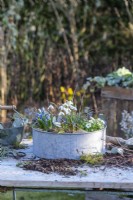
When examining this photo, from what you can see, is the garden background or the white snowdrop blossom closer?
the white snowdrop blossom

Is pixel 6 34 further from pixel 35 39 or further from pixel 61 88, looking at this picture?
pixel 61 88

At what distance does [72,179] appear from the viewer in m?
2.40

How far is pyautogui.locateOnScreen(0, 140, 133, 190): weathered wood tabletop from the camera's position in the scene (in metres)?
2.37

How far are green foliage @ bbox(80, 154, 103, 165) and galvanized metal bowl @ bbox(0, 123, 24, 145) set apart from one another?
0.47 metres

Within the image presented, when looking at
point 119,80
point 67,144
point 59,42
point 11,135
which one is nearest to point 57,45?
point 59,42

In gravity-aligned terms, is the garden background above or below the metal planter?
above

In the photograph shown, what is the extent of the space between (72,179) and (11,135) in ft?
2.18

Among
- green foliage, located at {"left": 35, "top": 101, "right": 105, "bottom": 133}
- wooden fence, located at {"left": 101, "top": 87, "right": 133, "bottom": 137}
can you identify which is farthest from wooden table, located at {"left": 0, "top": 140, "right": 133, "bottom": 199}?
wooden fence, located at {"left": 101, "top": 87, "right": 133, "bottom": 137}

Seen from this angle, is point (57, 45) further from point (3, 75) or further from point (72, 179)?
point (72, 179)

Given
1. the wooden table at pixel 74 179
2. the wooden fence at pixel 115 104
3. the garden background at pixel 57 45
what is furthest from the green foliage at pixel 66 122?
the garden background at pixel 57 45

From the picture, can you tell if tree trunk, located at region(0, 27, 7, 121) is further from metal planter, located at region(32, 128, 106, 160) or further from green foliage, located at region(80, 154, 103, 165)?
green foliage, located at region(80, 154, 103, 165)

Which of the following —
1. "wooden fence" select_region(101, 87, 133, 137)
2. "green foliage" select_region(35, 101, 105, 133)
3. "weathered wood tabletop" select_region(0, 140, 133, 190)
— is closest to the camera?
"weathered wood tabletop" select_region(0, 140, 133, 190)

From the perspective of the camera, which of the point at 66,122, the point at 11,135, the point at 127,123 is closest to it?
the point at 66,122

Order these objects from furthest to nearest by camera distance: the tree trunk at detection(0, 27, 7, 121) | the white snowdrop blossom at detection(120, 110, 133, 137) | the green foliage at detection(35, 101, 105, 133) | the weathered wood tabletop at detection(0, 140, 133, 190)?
1. the tree trunk at detection(0, 27, 7, 121)
2. the white snowdrop blossom at detection(120, 110, 133, 137)
3. the green foliage at detection(35, 101, 105, 133)
4. the weathered wood tabletop at detection(0, 140, 133, 190)
